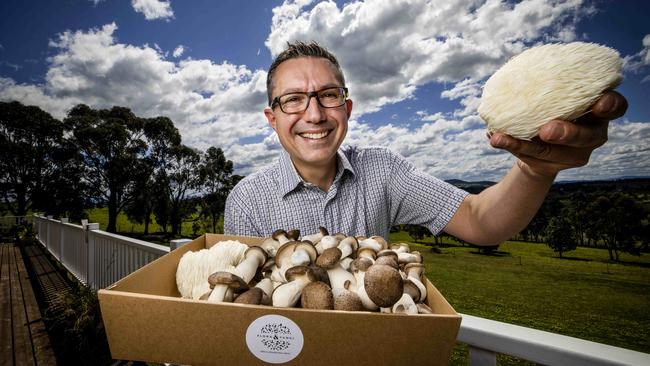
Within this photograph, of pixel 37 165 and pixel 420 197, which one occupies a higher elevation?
pixel 37 165

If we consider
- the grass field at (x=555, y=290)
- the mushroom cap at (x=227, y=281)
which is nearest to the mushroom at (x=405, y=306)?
the mushroom cap at (x=227, y=281)

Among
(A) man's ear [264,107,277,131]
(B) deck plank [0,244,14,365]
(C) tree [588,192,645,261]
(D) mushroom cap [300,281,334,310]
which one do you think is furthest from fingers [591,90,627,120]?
(C) tree [588,192,645,261]

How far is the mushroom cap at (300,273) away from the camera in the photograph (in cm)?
109

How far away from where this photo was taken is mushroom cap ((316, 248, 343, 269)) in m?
1.23

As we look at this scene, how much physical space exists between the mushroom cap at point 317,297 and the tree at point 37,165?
34.1 m

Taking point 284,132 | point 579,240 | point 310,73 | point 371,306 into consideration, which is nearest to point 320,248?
point 371,306

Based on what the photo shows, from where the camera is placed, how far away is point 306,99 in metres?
2.08

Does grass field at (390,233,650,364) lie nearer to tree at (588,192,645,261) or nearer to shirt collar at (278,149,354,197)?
tree at (588,192,645,261)

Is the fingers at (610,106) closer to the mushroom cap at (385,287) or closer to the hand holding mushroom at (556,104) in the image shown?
the hand holding mushroom at (556,104)

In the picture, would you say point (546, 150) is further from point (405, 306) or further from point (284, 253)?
point (284, 253)

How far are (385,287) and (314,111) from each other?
1.32m

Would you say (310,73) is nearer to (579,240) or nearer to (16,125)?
(16,125)

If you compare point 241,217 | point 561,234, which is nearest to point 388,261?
point 241,217

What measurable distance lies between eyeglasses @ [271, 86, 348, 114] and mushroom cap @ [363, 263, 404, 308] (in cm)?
133
